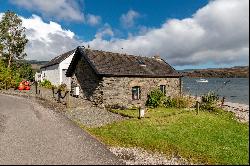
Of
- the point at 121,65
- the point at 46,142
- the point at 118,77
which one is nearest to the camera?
the point at 46,142

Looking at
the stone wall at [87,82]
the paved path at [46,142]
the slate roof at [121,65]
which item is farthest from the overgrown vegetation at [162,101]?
the paved path at [46,142]

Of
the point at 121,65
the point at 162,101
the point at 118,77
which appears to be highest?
the point at 121,65

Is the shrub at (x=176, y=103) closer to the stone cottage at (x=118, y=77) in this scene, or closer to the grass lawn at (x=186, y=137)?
the stone cottage at (x=118, y=77)

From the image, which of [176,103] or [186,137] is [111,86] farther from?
[186,137]

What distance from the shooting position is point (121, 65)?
30.2 meters

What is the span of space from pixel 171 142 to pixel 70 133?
5331mm

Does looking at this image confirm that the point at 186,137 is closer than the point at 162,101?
Yes

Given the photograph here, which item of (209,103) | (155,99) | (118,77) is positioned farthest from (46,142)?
(209,103)

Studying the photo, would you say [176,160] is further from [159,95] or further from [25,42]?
[25,42]

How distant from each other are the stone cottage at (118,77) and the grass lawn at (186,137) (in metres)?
7.07

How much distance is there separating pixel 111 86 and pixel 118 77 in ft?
3.60

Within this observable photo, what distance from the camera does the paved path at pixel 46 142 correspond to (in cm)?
1230

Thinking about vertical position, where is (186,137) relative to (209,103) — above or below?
below

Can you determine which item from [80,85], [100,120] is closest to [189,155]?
[100,120]
